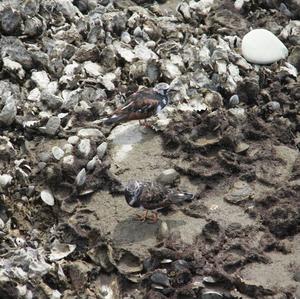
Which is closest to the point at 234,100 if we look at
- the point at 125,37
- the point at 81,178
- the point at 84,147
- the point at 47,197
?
the point at 125,37

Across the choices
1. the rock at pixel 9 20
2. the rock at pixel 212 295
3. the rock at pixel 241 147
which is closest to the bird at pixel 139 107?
the rock at pixel 241 147

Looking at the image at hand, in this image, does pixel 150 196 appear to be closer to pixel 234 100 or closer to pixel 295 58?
pixel 234 100

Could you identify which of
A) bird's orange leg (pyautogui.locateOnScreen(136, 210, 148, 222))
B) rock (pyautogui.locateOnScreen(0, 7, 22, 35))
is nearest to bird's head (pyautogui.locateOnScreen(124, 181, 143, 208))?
bird's orange leg (pyautogui.locateOnScreen(136, 210, 148, 222))

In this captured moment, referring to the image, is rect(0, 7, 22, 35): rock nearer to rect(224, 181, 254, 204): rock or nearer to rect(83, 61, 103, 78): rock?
rect(83, 61, 103, 78): rock

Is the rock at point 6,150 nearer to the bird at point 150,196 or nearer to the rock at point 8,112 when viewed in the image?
the rock at point 8,112

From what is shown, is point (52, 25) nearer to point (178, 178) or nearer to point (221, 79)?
point (221, 79)

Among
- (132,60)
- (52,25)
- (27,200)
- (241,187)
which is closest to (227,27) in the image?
(132,60)
